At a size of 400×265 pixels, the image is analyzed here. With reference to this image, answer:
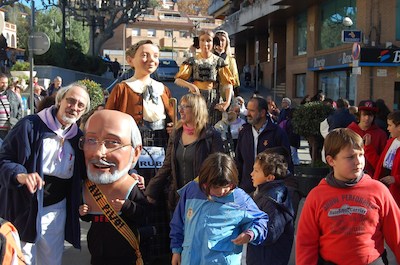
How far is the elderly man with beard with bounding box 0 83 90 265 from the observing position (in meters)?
3.36

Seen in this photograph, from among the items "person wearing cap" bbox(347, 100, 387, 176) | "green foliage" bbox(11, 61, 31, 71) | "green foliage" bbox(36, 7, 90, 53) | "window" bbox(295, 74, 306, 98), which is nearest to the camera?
"person wearing cap" bbox(347, 100, 387, 176)

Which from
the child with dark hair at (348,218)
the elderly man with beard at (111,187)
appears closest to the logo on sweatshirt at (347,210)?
the child with dark hair at (348,218)

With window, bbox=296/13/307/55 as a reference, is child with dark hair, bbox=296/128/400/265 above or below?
below

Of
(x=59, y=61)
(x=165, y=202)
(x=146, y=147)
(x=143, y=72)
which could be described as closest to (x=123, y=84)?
(x=143, y=72)

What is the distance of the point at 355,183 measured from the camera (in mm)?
3193

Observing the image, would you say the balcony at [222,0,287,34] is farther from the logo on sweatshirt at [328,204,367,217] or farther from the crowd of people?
the logo on sweatshirt at [328,204,367,217]

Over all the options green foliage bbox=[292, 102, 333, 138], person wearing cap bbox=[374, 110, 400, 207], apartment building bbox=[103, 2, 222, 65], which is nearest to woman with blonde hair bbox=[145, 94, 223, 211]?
person wearing cap bbox=[374, 110, 400, 207]

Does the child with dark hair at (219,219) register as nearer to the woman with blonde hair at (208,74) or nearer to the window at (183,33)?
the woman with blonde hair at (208,74)

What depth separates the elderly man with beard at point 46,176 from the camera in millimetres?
3357

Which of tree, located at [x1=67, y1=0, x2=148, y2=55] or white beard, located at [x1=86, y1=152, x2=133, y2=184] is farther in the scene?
tree, located at [x1=67, y1=0, x2=148, y2=55]

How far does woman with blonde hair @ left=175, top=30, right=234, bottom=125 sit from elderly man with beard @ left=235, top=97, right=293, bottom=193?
0.59 metres

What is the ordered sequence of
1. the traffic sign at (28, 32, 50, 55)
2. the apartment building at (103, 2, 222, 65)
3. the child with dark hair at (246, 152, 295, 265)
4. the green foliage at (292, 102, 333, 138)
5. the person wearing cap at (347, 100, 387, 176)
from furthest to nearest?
the apartment building at (103, 2, 222, 65) < the traffic sign at (28, 32, 50, 55) < the green foliage at (292, 102, 333, 138) < the person wearing cap at (347, 100, 387, 176) < the child with dark hair at (246, 152, 295, 265)

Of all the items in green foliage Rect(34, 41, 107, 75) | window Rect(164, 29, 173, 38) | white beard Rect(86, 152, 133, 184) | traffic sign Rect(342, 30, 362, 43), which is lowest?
white beard Rect(86, 152, 133, 184)

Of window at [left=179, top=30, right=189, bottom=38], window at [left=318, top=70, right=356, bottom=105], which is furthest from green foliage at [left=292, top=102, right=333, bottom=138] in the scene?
window at [left=179, top=30, right=189, bottom=38]
